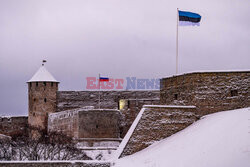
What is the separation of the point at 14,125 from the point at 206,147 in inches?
1156

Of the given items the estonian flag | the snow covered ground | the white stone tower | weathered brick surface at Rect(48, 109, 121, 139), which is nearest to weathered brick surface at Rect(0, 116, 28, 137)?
the white stone tower

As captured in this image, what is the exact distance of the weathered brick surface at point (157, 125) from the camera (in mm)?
19328

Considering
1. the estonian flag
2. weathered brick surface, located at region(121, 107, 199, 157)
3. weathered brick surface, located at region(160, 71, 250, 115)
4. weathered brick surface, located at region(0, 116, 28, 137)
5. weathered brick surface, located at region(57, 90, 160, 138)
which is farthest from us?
weathered brick surface, located at region(57, 90, 160, 138)

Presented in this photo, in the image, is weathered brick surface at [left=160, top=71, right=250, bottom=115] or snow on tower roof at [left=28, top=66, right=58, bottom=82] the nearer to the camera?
weathered brick surface at [left=160, top=71, right=250, bottom=115]

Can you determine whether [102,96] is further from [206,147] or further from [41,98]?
[206,147]

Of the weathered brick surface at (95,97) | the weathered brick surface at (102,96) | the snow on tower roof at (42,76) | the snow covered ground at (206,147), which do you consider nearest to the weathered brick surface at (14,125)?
the weathered brick surface at (95,97)

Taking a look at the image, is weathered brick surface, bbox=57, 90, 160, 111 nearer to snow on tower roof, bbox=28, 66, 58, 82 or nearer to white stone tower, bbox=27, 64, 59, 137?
white stone tower, bbox=27, 64, 59, 137

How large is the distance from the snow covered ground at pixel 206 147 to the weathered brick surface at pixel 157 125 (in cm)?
41

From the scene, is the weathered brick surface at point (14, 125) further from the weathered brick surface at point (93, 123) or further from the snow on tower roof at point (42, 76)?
the weathered brick surface at point (93, 123)

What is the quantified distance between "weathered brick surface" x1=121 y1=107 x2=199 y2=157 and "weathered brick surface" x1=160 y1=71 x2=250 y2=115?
2.84 feet

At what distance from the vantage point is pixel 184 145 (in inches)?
679

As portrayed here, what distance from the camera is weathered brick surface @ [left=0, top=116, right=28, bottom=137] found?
42062 millimetres

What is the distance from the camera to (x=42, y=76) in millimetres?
41531

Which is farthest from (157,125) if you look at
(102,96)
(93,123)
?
(102,96)
